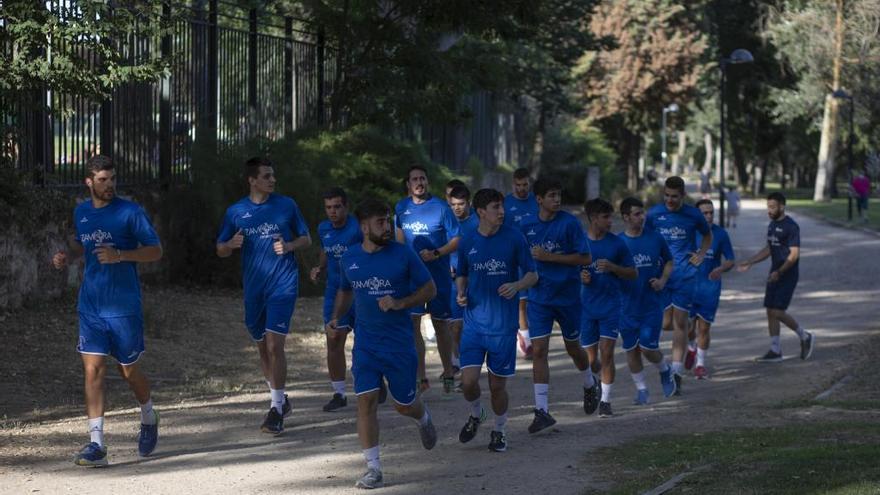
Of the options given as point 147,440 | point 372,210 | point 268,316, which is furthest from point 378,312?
point 268,316

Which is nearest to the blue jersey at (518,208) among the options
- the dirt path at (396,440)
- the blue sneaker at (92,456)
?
the dirt path at (396,440)

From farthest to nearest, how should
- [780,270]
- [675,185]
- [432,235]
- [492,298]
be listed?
[780,270]
[675,185]
[432,235]
[492,298]

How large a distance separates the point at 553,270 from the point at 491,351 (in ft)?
4.39

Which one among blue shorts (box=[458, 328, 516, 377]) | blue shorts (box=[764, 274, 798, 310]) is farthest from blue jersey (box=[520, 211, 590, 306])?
blue shorts (box=[764, 274, 798, 310])

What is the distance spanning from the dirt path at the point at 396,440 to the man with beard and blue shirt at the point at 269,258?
48cm

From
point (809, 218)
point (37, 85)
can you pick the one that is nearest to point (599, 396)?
point (37, 85)

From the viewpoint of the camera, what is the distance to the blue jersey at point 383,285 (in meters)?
8.53

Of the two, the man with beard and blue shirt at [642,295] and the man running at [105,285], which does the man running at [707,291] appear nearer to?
the man with beard and blue shirt at [642,295]

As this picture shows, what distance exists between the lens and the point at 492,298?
9672mm

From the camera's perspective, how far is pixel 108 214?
9055 millimetres

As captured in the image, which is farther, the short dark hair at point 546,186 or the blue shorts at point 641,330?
the blue shorts at point 641,330

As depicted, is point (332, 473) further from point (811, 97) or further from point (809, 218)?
point (811, 97)

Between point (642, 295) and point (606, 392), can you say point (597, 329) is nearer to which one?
point (606, 392)

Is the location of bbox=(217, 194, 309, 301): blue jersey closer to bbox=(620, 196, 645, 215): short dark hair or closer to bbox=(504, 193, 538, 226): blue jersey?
bbox=(620, 196, 645, 215): short dark hair
